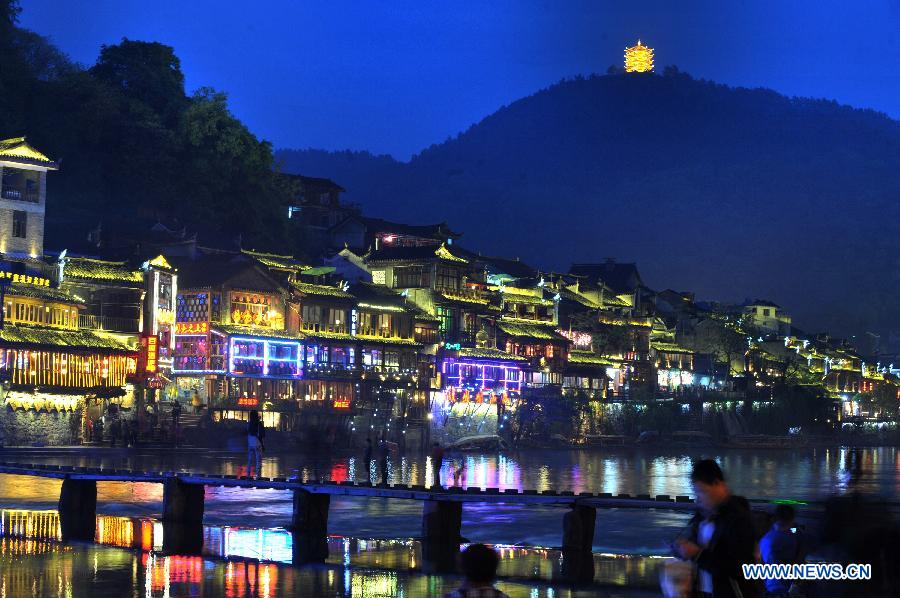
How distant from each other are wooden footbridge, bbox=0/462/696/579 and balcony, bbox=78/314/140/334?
36.8m

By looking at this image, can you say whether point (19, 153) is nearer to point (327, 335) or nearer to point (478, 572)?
point (327, 335)

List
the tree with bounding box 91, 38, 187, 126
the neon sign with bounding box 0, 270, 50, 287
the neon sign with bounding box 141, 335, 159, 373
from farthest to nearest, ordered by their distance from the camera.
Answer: the tree with bounding box 91, 38, 187, 126 < the neon sign with bounding box 141, 335, 159, 373 < the neon sign with bounding box 0, 270, 50, 287

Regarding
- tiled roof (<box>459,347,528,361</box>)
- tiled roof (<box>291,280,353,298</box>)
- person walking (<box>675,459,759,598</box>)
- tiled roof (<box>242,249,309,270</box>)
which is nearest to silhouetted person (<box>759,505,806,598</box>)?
person walking (<box>675,459,759,598</box>)

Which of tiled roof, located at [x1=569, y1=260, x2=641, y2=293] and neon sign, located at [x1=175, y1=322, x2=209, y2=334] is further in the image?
tiled roof, located at [x1=569, y1=260, x2=641, y2=293]

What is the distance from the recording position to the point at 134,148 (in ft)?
323

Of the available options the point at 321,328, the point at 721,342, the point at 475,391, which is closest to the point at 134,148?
the point at 321,328

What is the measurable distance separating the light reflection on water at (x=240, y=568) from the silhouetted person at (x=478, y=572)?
15.6m

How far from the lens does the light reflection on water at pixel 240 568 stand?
2716 cm

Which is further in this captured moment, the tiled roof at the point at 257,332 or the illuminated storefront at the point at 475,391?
the illuminated storefront at the point at 475,391

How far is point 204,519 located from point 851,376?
164222mm

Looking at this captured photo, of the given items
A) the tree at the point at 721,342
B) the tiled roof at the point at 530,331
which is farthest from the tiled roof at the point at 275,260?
the tree at the point at 721,342

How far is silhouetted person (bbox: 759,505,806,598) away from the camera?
59.8ft

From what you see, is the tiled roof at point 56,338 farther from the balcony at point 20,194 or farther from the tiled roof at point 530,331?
the tiled roof at point 530,331
